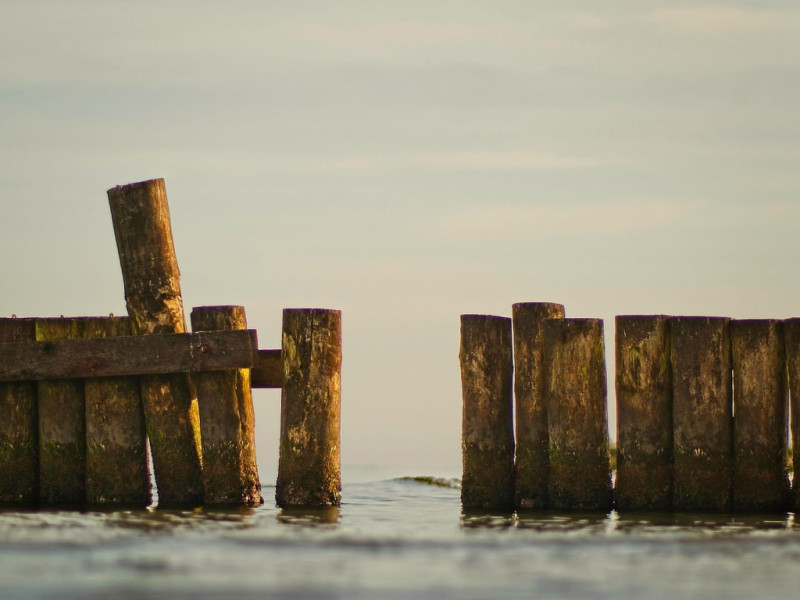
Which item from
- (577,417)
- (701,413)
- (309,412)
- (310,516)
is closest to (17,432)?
(309,412)

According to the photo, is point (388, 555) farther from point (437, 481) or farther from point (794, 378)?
point (437, 481)

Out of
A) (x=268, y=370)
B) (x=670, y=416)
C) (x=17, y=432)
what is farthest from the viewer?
(x=17, y=432)

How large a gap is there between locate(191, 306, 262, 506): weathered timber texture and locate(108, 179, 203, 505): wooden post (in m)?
0.19

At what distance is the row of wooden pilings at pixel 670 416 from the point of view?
34.1 ft

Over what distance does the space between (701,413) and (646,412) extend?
1.46ft

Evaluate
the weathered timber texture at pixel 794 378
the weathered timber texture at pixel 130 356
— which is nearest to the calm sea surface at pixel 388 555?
the weathered timber texture at pixel 794 378

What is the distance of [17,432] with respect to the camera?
1120 centimetres

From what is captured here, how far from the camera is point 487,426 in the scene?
35.2ft

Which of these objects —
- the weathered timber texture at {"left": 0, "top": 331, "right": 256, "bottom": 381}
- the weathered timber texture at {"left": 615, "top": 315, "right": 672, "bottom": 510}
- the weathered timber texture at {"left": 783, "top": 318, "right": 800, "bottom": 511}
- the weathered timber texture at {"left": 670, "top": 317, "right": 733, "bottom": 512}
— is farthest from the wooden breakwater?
the weathered timber texture at {"left": 783, "top": 318, "right": 800, "bottom": 511}

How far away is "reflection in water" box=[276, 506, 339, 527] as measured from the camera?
33.1 ft

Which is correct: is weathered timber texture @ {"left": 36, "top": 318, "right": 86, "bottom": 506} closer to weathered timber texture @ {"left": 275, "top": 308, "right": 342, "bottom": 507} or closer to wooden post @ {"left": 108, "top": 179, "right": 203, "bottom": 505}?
wooden post @ {"left": 108, "top": 179, "right": 203, "bottom": 505}

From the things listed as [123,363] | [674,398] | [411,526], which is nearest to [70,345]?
[123,363]

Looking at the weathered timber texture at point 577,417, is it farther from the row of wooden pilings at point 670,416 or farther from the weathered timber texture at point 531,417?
the weathered timber texture at point 531,417

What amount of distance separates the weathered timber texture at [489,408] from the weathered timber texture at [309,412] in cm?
116
